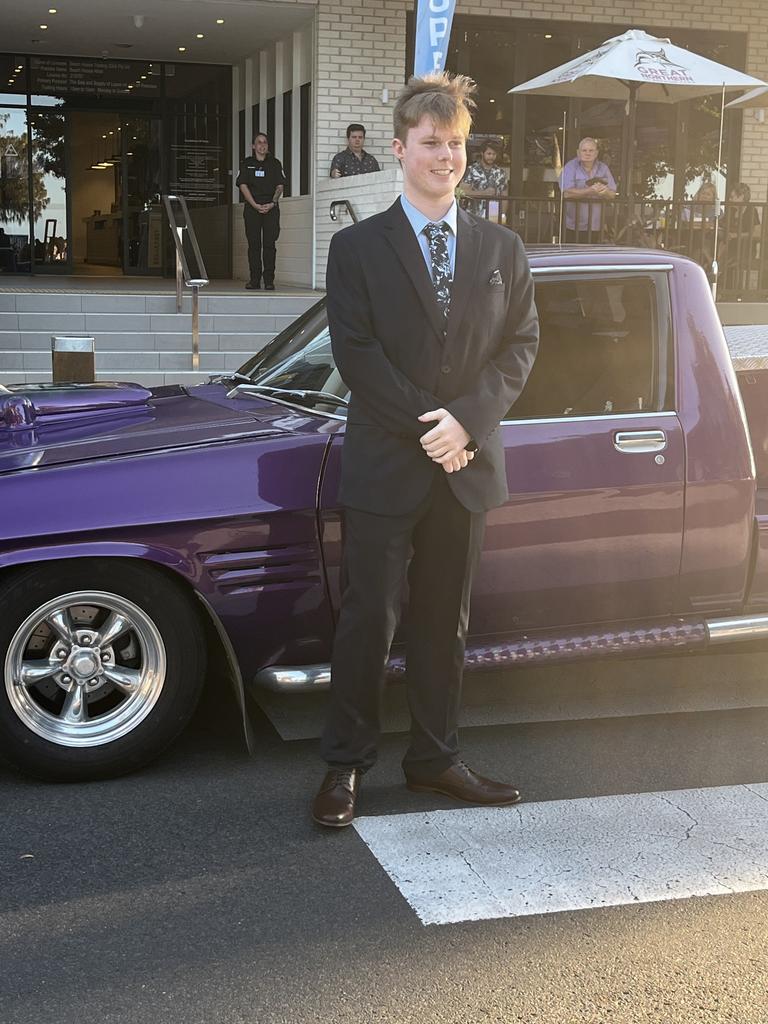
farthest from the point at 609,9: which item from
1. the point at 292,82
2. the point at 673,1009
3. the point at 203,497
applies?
the point at 673,1009

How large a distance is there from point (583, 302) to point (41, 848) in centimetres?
258

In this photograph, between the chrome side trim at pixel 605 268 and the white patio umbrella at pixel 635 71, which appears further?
the white patio umbrella at pixel 635 71

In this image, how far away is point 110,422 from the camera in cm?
430

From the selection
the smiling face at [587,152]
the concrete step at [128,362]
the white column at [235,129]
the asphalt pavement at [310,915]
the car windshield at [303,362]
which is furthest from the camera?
the white column at [235,129]

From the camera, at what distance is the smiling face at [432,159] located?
347cm

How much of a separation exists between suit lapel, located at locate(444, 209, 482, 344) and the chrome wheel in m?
1.29

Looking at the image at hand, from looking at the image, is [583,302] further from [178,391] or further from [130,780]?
[130,780]

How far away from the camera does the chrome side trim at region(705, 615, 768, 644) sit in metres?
4.38

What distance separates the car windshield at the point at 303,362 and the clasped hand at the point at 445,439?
83cm

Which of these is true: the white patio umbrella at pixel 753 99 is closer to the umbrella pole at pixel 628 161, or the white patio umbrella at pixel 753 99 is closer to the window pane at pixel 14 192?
the umbrella pole at pixel 628 161

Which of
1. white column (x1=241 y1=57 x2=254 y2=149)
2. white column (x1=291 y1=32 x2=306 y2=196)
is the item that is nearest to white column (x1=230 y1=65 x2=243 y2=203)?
white column (x1=241 y1=57 x2=254 y2=149)

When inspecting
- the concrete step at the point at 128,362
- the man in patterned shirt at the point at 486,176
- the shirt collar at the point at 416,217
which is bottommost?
the concrete step at the point at 128,362

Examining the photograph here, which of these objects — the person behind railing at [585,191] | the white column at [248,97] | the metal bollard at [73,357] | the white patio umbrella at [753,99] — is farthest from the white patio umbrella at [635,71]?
the white column at [248,97]

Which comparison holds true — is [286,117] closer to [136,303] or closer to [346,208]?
[346,208]
